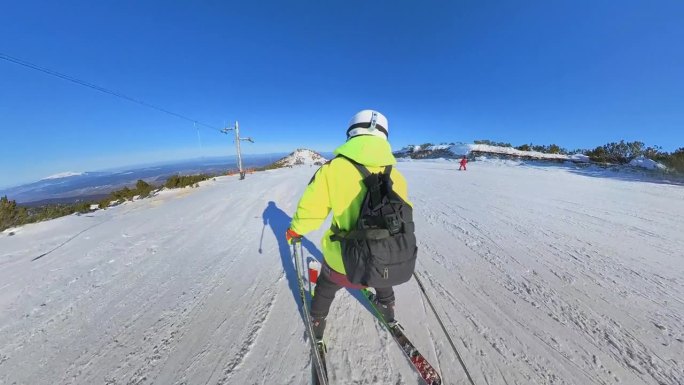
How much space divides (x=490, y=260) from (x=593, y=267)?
1.27 meters

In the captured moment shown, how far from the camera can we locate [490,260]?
150 inches

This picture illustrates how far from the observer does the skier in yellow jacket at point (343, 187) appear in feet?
5.82

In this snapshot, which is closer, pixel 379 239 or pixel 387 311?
pixel 379 239

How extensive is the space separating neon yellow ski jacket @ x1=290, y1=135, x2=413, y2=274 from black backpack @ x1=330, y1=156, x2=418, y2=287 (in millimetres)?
69

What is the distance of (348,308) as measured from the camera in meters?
2.79

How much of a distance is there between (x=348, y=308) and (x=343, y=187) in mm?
1640

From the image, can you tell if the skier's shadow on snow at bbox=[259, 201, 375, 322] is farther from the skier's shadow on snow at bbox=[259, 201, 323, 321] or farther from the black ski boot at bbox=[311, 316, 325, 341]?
the black ski boot at bbox=[311, 316, 325, 341]

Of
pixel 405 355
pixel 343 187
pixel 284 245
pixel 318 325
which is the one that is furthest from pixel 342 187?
pixel 284 245

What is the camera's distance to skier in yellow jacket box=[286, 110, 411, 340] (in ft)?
5.82

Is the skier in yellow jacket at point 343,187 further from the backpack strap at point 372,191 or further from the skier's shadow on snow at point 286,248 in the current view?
the skier's shadow on snow at point 286,248

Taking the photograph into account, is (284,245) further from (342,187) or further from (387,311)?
(342,187)

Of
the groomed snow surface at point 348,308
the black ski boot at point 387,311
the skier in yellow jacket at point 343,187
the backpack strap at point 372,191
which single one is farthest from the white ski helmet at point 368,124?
the groomed snow surface at point 348,308

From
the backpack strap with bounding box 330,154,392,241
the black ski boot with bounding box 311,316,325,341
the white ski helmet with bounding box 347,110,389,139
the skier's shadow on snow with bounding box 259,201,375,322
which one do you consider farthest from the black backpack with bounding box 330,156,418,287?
the skier's shadow on snow with bounding box 259,201,375,322

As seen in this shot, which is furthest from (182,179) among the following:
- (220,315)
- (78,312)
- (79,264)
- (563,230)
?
(563,230)
